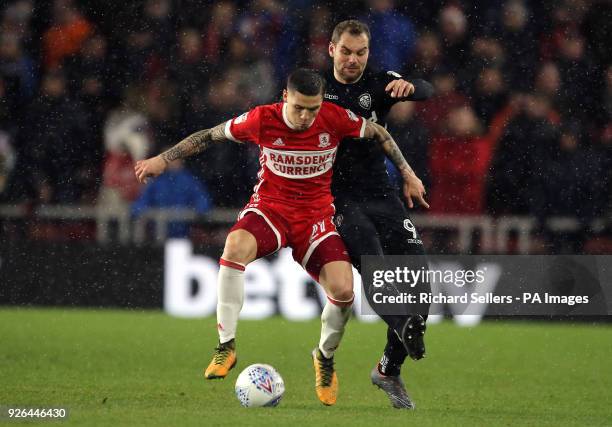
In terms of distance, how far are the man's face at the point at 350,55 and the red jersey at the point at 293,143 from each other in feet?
0.87

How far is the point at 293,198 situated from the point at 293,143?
0.35 m

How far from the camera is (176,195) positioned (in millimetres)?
13820

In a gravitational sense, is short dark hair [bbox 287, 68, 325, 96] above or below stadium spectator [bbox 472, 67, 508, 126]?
below

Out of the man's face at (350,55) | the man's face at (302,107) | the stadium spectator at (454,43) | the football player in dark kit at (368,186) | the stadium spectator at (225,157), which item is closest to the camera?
the man's face at (302,107)

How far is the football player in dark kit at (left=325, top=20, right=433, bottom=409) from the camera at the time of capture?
8.31m

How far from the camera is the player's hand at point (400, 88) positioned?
816cm

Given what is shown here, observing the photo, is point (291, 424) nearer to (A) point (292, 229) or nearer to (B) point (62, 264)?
(A) point (292, 229)

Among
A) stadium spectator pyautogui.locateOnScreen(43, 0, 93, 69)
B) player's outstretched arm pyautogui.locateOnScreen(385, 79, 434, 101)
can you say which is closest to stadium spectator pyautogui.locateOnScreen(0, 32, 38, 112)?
stadium spectator pyautogui.locateOnScreen(43, 0, 93, 69)

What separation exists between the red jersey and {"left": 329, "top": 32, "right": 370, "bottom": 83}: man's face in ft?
0.87

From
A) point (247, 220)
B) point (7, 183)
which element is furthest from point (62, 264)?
point (247, 220)

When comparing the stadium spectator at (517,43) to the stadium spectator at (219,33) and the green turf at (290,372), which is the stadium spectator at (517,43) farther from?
the stadium spectator at (219,33)

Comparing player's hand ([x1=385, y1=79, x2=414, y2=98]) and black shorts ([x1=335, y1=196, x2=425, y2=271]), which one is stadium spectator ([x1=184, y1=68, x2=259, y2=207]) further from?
player's hand ([x1=385, y1=79, x2=414, y2=98])

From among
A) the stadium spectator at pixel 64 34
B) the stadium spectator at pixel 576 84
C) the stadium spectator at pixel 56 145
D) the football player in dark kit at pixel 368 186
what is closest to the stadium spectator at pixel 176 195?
the stadium spectator at pixel 56 145

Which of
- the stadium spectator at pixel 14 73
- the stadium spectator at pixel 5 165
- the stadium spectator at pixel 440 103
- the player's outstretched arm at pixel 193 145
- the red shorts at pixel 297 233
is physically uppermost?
the stadium spectator at pixel 14 73
